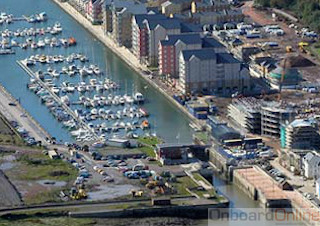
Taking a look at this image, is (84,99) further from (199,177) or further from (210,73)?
(199,177)

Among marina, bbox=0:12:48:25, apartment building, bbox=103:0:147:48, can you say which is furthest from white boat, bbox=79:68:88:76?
marina, bbox=0:12:48:25

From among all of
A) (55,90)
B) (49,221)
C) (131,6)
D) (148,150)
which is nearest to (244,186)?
(148,150)

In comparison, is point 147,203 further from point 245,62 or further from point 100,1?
point 100,1

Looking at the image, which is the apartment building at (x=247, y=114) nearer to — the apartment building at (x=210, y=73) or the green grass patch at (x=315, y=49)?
the apartment building at (x=210, y=73)

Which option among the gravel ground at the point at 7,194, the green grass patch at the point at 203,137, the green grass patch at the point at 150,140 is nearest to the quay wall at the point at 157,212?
the gravel ground at the point at 7,194

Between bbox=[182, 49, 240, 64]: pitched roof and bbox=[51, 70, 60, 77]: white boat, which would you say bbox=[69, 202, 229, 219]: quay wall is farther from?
bbox=[51, 70, 60, 77]: white boat

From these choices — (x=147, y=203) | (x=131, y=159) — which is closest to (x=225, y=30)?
(x=131, y=159)
